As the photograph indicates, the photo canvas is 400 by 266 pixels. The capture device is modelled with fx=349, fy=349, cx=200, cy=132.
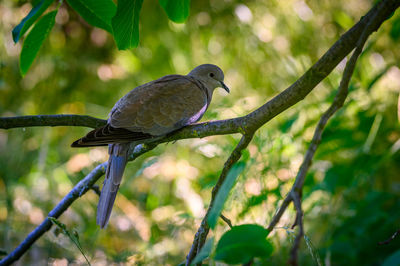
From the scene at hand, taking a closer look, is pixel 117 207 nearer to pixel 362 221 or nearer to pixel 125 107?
pixel 125 107

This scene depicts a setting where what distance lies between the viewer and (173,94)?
1654 mm

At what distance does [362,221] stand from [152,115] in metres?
1.10

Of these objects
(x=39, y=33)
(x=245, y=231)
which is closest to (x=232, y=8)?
(x=39, y=33)

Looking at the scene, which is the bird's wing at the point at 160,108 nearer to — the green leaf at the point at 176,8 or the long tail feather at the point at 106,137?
the long tail feather at the point at 106,137

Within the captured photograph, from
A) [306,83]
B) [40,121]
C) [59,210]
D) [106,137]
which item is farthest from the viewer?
[59,210]

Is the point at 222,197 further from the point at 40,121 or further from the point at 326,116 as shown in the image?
the point at 40,121

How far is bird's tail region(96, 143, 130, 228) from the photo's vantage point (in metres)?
1.34

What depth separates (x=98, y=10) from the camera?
102cm

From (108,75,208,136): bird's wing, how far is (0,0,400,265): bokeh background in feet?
1.41

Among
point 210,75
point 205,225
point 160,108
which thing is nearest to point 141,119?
point 160,108

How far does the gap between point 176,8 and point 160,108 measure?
0.60 meters

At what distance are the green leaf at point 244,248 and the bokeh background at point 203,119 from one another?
131 cm

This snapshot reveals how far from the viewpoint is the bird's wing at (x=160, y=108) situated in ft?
4.92

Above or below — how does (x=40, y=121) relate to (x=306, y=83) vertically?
above
